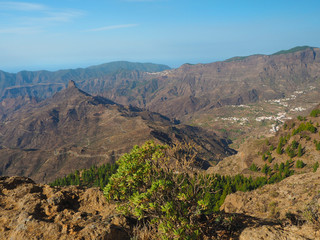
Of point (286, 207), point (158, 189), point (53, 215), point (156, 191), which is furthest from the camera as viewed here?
point (286, 207)

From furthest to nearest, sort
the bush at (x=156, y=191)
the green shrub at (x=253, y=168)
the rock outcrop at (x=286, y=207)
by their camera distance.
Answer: the green shrub at (x=253, y=168) < the rock outcrop at (x=286, y=207) < the bush at (x=156, y=191)

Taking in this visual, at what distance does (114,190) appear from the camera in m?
15.5

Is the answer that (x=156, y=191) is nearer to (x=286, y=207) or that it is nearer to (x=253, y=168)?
(x=286, y=207)

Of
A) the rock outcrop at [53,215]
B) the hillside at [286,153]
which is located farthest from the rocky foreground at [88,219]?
the hillside at [286,153]

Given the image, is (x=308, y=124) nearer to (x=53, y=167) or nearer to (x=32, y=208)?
(x=32, y=208)

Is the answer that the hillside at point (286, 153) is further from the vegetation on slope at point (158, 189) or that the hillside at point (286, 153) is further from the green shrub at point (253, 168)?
the vegetation on slope at point (158, 189)

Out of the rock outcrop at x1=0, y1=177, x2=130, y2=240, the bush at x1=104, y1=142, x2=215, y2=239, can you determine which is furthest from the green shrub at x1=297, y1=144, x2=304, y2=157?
the rock outcrop at x1=0, y1=177, x2=130, y2=240

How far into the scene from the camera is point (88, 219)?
18.1 m

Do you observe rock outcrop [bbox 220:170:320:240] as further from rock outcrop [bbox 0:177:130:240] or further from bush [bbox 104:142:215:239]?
rock outcrop [bbox 0:177:130:240]

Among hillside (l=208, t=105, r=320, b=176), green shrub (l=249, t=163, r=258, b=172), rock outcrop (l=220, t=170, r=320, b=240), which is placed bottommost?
green shrub (l=249, t=163, r=258, b=172)

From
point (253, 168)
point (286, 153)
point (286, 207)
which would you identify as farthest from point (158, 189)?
point (286, 153)

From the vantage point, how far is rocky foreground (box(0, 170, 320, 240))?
15.2 meters

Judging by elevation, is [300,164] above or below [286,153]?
above

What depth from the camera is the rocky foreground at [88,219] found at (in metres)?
15.2
